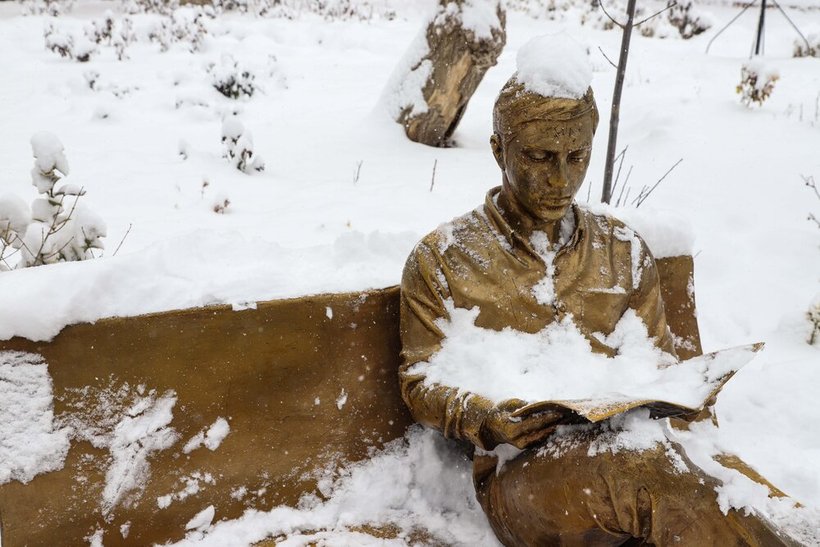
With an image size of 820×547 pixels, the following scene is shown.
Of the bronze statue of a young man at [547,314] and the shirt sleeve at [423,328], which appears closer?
the bronze statue of a young man at [547,314]

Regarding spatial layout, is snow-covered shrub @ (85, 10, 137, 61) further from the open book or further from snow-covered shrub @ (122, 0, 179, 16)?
the open book

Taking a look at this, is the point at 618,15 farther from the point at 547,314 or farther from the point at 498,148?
the point at 547,314

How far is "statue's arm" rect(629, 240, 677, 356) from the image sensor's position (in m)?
2.41

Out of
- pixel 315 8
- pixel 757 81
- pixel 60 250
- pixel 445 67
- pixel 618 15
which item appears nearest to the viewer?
pixel 60 250

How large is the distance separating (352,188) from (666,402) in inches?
138

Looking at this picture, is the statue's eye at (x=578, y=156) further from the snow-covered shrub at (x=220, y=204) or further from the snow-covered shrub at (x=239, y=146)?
the snow-covered shrub at (x=239, y=146)

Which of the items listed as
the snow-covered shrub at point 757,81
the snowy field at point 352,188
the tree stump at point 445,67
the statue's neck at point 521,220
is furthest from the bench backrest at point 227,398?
the snow-covered shrub at point 757,81

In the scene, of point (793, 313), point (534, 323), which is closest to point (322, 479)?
point (534, 323)

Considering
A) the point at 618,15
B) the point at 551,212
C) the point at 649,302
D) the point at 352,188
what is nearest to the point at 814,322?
the point at 649,302

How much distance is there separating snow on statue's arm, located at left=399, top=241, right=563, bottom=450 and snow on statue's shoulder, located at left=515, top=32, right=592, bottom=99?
59 cm

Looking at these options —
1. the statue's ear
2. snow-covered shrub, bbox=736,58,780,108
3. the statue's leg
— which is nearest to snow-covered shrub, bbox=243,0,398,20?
snow-covered shrub, bbox=736,58,780,108

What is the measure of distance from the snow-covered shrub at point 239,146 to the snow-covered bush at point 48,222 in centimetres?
224

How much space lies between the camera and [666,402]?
1.76 metres

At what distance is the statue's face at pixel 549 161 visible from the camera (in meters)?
2.07
